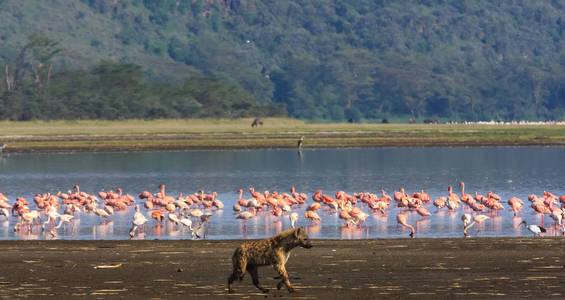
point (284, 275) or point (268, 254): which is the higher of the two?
point (268, 254)

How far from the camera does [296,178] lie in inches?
1641

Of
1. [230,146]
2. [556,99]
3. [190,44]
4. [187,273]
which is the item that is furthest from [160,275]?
[190,44]

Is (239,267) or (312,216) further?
(312,216)

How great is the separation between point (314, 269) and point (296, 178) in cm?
2609

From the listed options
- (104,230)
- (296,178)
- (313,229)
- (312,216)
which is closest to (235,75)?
(296,178)

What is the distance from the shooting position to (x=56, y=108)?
100 metres

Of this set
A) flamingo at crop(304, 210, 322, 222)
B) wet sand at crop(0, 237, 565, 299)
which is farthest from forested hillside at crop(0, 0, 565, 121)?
wet sand at crop(0, 237, 565, 299)

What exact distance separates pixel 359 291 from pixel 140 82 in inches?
4432

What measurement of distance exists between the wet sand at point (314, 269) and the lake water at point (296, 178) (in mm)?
3159

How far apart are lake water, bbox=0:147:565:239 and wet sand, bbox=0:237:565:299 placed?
3.16 m

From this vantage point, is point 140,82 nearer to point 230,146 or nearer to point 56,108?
point 56,108

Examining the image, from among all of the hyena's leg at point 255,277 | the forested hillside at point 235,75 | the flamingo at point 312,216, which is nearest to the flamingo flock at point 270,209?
the flamingo at point 312,216

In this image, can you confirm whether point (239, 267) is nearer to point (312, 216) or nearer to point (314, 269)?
point (314, 269)

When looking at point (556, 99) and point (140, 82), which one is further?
point (556, 99)
